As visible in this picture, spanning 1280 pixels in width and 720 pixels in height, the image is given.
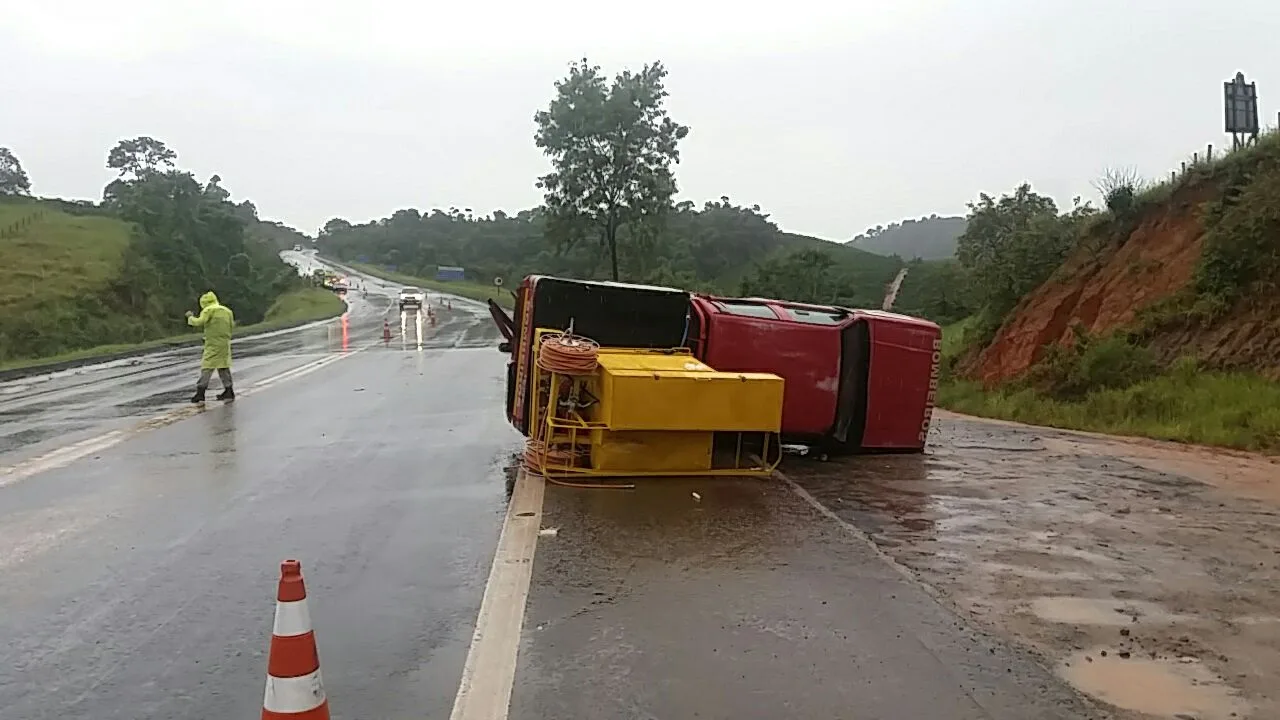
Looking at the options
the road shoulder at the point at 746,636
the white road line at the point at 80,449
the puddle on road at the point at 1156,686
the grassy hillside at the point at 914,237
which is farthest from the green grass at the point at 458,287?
the grassy hillside at the point at 914,237

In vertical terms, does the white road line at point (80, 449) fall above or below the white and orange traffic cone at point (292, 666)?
below

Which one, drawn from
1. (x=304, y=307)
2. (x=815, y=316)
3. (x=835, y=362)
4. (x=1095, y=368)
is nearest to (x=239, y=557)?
(x=835, y=362)

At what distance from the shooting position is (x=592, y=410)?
9.20 m

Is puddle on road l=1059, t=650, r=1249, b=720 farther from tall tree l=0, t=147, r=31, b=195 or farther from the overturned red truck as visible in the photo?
tall tree l=0, t=147, r=31, b=195

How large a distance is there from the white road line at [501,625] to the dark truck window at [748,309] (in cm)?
373

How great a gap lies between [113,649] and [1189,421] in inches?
509

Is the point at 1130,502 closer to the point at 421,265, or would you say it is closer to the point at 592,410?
the point at 592,410

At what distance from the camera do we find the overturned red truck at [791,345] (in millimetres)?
10328

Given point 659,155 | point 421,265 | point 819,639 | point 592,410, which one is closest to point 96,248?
point 659,155

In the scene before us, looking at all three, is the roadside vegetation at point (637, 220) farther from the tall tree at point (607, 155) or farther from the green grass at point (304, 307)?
the green grass at point (304, 307)

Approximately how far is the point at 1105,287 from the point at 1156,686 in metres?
17.8

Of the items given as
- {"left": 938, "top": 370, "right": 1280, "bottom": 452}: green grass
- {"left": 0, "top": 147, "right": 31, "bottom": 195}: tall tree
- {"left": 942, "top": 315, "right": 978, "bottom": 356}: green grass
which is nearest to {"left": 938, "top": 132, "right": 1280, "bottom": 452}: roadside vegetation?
{"left": 938, "top": 370, "right": 1280, "bottom": 452}: green grass

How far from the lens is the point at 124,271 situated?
50.0 m

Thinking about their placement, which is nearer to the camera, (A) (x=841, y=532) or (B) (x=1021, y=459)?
(A) (x=841, y=532)
